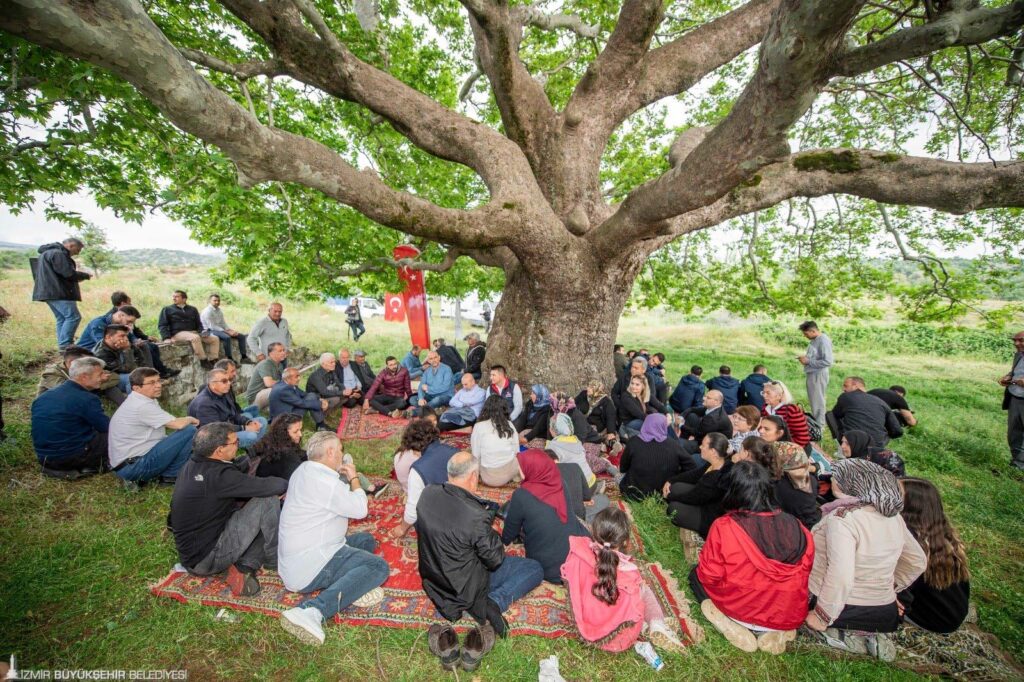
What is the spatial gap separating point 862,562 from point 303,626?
4.33 meters

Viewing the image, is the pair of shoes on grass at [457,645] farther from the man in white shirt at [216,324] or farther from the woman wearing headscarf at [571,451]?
the man in white shirt at [216,324]

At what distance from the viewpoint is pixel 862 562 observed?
9.84 feet

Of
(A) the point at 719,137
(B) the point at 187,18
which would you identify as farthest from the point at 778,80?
(B) the point at 187,18

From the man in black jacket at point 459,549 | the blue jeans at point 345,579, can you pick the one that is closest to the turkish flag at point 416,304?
the blue jeans at point 345,579

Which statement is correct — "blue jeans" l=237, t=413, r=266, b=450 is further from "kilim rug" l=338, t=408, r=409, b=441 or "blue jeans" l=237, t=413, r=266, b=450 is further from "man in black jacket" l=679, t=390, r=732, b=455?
"man in black jacket" l=679, t=390, r=732, b=455

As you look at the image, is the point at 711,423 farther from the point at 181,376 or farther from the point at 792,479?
the point at 181,376

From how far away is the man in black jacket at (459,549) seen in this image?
2.99m

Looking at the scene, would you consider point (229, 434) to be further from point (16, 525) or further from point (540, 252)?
point (540, 252)

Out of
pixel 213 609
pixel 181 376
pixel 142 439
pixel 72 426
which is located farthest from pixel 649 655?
pixel 181 376

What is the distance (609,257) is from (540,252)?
115 cm

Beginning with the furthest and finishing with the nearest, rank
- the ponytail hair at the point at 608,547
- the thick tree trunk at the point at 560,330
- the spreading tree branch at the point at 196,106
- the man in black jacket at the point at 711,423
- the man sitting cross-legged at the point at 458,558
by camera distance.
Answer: the thick tree trunk at the point at 560,330 → the man in black jacket at the point at 711,423 → the man sitting cross-legged at the point at 458,558 → the ponytail hair at the point at 608,547 → the spreading tree branch at the point at 196,106

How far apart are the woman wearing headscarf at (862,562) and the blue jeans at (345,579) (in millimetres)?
3668

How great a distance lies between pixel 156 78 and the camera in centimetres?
284

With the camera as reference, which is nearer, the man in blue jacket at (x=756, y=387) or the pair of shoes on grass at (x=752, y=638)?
the pair of shoes on grass at (x=752, y=638)
